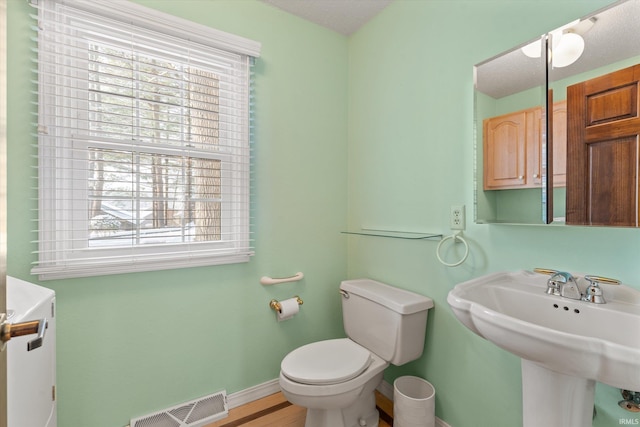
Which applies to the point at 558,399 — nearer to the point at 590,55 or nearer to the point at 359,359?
the point at 359,359

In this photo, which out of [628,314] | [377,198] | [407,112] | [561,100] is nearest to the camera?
[628,314]

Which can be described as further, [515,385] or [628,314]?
[515,385]

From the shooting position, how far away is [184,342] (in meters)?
1.59

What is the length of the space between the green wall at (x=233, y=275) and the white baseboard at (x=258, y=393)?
0.04 metres

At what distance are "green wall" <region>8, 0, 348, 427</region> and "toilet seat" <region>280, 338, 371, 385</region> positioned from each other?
39 cm

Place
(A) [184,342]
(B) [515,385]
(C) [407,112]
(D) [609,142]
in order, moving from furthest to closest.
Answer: (C) [407,112] → (A) [184,342] → (B) [515,385] → (D) [609,142]

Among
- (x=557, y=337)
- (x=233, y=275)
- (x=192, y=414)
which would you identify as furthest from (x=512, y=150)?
(x=192, y=414)

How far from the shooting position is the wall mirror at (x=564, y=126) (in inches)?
37.3

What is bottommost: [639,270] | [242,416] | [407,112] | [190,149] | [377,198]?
[242,416]

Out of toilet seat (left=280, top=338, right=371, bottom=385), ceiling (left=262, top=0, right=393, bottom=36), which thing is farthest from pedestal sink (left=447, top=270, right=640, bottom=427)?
ceiling (left=262, top=0, right=393, bottom=36)

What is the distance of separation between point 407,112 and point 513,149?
25.2 inches

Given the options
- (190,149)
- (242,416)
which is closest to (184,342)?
(242,416)

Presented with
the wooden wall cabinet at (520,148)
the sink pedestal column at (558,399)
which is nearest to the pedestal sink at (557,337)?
the sink pedestal column at (558,399)

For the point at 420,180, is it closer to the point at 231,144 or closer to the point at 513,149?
the point at 513,149
